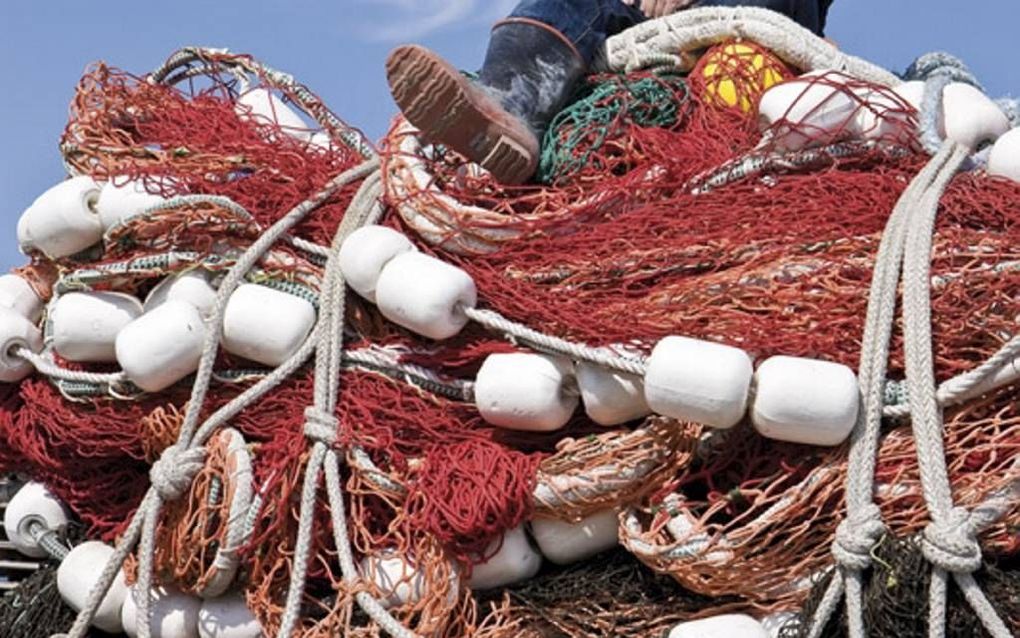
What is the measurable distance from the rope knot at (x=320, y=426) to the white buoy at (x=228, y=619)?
398mm

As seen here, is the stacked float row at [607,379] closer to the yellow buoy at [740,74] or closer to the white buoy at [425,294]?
the white buoy at [425,294]

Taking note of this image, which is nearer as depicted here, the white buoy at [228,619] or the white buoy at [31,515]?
the white buoy at [228,619]

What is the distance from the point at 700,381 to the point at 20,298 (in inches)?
73.3

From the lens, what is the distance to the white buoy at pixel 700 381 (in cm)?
309

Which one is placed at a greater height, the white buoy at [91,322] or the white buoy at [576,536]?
the white buoy at [91,322]

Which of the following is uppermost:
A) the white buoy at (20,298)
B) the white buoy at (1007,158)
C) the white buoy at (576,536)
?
the white buoy at (1007,158)

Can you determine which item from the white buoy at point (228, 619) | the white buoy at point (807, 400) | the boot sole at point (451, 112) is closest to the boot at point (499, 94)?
the boot sole at point (451, 112)

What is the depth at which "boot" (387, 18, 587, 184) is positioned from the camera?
11.8ft

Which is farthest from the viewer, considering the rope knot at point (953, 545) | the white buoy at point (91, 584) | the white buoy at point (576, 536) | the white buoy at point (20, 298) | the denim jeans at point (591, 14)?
the white buoy at point (20, 298)

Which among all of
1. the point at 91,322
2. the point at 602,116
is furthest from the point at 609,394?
the point at 91,322

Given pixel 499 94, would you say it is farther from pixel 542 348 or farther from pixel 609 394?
pixel 609 394

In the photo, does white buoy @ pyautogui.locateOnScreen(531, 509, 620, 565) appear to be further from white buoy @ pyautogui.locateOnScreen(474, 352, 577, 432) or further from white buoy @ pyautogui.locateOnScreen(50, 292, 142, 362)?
white buoy @ pyautogui.locateOnScreen(50, 292, 142, 362)

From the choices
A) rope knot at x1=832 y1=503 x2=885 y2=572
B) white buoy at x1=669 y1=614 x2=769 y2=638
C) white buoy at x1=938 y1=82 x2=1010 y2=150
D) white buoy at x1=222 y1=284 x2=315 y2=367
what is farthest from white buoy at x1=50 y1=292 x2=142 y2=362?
white buoy at x1=938 y1=82 x2=1010 y2=150

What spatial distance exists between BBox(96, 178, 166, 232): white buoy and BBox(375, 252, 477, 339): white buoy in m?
0.65
